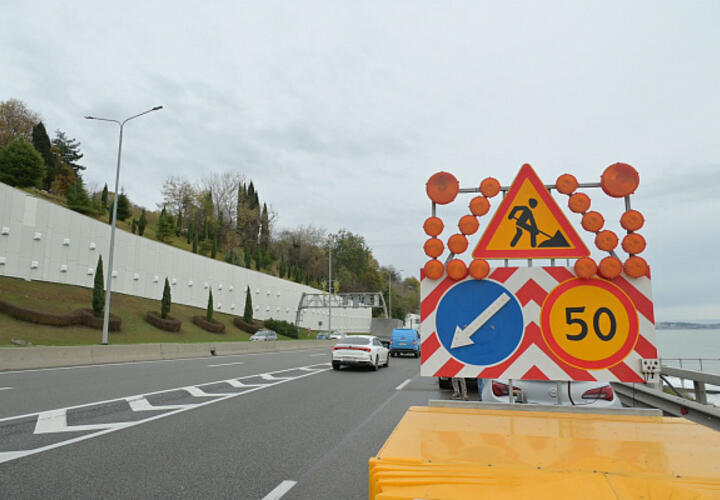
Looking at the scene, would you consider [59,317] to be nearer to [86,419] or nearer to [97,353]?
[97,353]

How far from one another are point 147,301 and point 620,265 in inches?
1842

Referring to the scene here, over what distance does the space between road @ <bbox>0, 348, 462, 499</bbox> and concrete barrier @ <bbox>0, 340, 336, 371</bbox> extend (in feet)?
10.3

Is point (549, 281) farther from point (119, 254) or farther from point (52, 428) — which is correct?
point (119, 254)

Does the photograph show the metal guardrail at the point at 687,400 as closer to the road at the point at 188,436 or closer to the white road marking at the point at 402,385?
the road at the point at 188,436

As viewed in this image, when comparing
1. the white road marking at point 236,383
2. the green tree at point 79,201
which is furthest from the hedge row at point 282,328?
the white road marking at point 236,383

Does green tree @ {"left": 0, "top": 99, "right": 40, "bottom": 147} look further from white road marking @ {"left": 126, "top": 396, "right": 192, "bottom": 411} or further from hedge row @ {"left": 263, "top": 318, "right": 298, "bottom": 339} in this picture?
white road marking @ {"left": 126, "top": 396, "right": 192, "bottom": 411}

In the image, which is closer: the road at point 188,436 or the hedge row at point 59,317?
the road at point 188,436

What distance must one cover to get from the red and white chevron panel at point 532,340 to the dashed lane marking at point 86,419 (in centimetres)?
541

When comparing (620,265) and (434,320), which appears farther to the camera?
(434,320)

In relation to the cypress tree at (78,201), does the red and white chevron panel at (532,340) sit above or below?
below

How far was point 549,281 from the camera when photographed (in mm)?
3545

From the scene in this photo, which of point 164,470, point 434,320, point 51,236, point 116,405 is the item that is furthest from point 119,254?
point 434,320

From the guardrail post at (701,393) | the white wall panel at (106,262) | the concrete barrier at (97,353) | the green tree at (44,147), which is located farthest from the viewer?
the green tree at (44,147)

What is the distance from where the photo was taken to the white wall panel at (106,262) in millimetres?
33594
